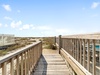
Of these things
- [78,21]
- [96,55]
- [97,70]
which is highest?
[78,21]

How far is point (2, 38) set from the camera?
18938 millimetres

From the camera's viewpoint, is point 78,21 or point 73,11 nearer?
point 73,11

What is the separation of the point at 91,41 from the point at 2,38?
53.6 feet

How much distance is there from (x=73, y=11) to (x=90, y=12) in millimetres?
2409

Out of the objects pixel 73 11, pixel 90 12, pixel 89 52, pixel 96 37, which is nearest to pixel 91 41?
pixel 89 52

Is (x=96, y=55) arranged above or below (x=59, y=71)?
above

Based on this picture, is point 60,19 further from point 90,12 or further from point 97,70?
point 97,70

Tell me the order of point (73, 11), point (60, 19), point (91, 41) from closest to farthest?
1. point (91, 41)
2. point (73, 11)
3. point (60, 19)

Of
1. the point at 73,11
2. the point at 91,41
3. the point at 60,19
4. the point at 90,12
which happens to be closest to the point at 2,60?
the point at 91,41

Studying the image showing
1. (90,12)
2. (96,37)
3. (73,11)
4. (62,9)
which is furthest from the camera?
(62,9)

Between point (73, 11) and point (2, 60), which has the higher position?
point (73, 11)

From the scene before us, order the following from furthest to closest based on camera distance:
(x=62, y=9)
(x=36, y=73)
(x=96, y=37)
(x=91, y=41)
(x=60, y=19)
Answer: (x=60, y=19) < (x=62, y=9) < (x=36, y=73) < (x=91, y=41) < (x=96, y=37)

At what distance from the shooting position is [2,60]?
2566 mm

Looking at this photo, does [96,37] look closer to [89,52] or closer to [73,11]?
[89,52]
